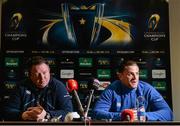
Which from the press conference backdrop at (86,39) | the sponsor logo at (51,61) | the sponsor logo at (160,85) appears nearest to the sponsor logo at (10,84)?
the press conference backdrop at (86,39)

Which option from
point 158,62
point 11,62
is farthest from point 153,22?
point 11,62

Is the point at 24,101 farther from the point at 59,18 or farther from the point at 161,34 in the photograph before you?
the point at 161,34

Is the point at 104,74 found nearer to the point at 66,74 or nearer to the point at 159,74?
the point at 66,74

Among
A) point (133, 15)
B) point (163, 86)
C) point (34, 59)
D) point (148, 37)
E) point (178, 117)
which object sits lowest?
point (178, 117)

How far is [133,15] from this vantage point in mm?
Answer: 4871

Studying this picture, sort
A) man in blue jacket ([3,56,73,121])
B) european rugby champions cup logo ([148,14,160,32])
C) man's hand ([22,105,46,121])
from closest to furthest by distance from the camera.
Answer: man's hand ([22,105,46,121]), man in blue jacket ([3,56,73,121]), european rugby champions cup logo ([148,14,160,32])

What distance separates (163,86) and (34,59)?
6.13 feet

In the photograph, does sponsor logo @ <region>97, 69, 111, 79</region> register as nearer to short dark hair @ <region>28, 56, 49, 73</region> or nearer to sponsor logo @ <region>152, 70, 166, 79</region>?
sponsor logo @ <region>152, 70, 166, 79</region>

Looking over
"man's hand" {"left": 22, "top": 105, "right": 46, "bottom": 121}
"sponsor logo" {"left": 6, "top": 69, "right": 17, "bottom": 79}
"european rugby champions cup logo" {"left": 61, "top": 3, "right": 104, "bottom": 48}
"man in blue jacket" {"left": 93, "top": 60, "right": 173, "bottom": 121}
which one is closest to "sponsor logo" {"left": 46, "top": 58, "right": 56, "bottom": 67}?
"european rugby champions cup logo" {"left": 61, "top": 3, "right": 104, "bottom": 48}

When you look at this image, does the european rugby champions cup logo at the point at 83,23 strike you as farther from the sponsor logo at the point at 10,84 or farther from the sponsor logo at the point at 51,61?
the sponsor logo at the point at 10,84

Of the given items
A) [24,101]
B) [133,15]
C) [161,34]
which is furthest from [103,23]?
[24,101]

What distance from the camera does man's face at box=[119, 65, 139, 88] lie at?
188 inches

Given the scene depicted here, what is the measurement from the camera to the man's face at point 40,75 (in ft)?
15.6

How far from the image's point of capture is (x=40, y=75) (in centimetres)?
477
